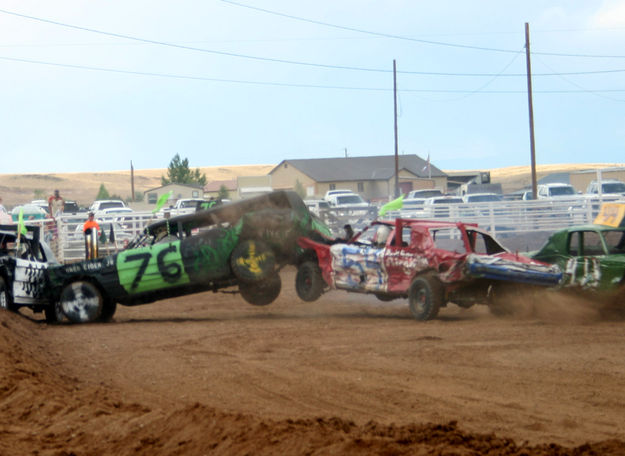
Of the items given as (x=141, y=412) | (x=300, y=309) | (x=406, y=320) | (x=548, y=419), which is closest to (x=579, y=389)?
(x=548, y=419)

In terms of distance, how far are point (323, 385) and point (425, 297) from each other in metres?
5.02

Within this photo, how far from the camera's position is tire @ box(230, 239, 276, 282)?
46.9ft

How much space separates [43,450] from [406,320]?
798cm

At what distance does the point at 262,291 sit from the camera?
15.2m

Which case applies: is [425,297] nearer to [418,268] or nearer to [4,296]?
[418,268]

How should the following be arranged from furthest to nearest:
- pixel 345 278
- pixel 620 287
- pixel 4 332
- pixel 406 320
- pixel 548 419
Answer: pixel 345 278, pixel 406 320, pixel 620 287, pixel 4 332, pixel 548 419

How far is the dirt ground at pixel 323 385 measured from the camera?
590cm

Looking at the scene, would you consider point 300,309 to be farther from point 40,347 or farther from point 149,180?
point 149,180

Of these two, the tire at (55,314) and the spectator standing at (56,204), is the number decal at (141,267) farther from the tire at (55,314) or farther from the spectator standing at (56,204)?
the spectator standing at (56,204)

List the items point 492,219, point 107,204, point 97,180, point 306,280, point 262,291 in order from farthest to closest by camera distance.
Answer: point 97,180 → point 107,204 → point 492,219 → point 262,291 → point 306,280

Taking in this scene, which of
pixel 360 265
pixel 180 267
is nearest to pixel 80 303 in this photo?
pixel 180 267

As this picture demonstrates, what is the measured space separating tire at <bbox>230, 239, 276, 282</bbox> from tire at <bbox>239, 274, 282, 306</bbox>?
0.36 meters

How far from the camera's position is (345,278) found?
566 inches

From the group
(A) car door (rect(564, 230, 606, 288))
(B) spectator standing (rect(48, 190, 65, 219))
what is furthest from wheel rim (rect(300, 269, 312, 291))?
(B) spectator standing (rect(48, 190, 65, 219))
